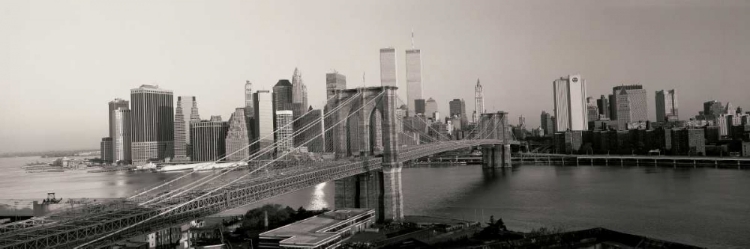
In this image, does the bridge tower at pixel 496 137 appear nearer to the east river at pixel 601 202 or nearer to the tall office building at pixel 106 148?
the east river at pixel 601 202

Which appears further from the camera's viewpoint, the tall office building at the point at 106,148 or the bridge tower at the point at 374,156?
the tall office building at the point at 106,148

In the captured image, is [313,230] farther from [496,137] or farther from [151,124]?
[151,124]

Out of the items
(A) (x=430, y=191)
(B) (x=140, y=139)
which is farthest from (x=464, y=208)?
(B) (x=140, y=139)

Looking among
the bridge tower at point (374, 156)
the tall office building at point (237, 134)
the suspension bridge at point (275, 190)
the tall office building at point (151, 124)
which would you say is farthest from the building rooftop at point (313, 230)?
the tall office building at point (151, 124)

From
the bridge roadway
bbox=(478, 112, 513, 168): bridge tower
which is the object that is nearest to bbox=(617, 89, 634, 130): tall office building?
bbox=(478, 112, 513, 168): bridge tower

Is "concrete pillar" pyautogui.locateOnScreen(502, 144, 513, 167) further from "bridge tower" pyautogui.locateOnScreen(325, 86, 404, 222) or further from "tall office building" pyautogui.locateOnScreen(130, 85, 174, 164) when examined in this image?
"tall office building" pyautogui.locateOnScreen(130, 85, 174, 164)

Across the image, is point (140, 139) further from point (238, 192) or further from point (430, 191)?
point (238, 192)

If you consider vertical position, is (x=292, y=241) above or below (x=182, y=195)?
below
